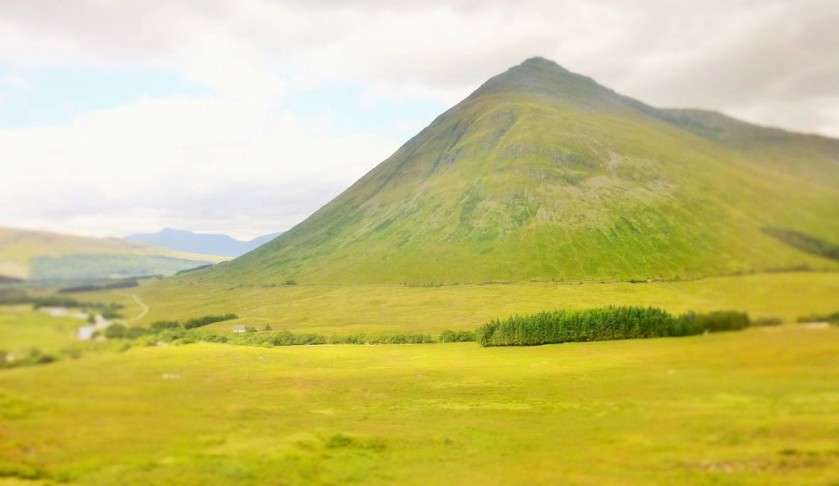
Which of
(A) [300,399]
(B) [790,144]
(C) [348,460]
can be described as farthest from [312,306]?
(B) [790,144]

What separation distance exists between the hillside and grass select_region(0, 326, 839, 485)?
4.97 m

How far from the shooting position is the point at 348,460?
29.0 metres

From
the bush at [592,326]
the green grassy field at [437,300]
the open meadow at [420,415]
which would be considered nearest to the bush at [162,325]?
the green grassy field at [437,300]

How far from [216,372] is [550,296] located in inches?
3277

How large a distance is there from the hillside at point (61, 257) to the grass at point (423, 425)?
4969mm

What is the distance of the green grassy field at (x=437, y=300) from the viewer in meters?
27.8

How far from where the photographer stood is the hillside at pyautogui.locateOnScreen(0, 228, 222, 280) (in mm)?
24781

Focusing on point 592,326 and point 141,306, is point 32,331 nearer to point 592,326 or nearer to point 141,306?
point 141,306

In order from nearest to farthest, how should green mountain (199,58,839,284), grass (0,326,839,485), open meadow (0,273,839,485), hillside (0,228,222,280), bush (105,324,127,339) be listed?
open meadow (0,273,839,485) < grass (0,326,839,485) < bush (105,324,127,339) < hillside (0,228,222,280) < green mountain (199,58,839,284)

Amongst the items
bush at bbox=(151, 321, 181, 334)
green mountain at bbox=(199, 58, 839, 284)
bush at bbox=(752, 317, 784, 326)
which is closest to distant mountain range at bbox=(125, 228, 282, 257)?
green mountain at bbox=(199, 58, 839, 284)

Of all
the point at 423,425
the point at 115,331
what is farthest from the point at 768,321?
the point at 115,331

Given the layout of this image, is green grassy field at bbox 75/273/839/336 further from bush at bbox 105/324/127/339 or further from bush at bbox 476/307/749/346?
bush at bbox 476/307/749/346

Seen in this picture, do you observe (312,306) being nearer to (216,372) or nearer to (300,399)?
(300,399)

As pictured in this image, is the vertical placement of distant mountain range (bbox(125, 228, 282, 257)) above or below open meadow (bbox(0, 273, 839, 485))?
above
